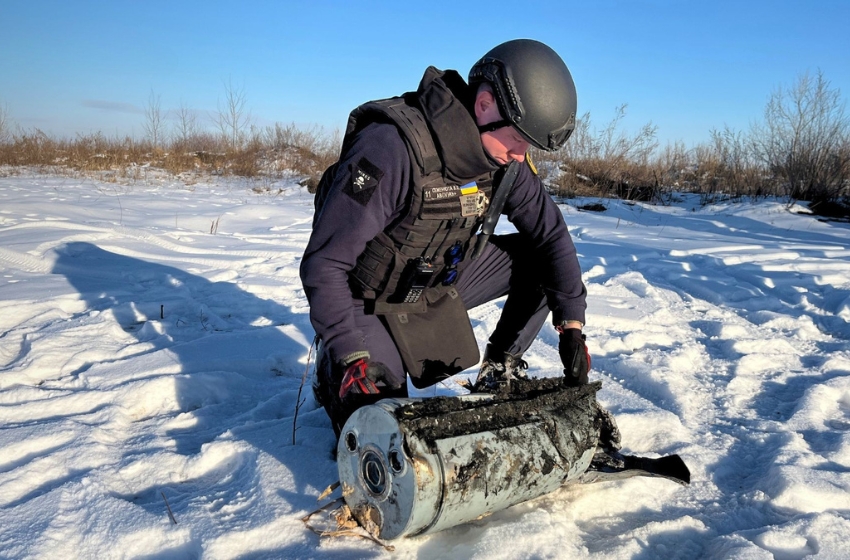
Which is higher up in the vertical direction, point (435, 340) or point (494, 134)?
point (494, 134)

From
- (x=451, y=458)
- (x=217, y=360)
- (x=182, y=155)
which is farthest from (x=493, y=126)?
(x=182, y=155)

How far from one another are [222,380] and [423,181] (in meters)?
1.37

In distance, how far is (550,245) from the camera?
2.50m

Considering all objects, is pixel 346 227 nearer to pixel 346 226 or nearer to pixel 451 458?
pixel 346 226

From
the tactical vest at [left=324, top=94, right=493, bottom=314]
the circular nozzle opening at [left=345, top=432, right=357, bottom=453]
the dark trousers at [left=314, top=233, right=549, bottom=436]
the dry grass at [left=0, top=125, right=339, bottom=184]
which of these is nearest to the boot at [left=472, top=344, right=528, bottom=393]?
the dark trousers at [left=314, top=233, right=549, bottom=436]

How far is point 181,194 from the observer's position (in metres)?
9.88

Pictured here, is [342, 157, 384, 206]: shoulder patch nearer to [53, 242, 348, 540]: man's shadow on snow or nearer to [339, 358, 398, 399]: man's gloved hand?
[339, 358, 398, 399]: man's gloved hand

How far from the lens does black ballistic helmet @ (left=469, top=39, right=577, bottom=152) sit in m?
1.96

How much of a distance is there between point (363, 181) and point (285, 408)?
1147 millimetres

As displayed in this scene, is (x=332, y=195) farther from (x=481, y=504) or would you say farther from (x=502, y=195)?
(x=481, y=504)

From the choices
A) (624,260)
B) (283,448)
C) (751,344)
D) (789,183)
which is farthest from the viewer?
(789,183)

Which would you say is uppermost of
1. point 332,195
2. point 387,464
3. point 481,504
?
point 332,195

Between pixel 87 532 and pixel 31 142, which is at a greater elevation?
pixel 31 142

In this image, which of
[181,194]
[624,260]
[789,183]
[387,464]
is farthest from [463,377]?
[789,183]
